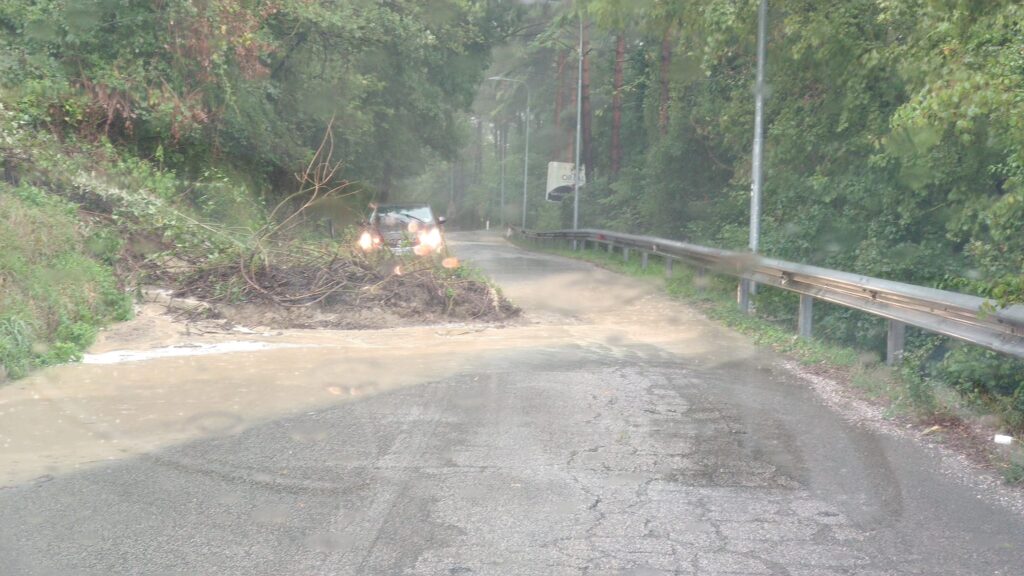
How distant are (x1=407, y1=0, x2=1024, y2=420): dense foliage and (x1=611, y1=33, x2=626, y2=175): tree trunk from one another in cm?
796

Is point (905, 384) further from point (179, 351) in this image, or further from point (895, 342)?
point (179, 351)

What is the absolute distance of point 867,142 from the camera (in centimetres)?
1602

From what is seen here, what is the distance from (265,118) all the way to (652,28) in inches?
353

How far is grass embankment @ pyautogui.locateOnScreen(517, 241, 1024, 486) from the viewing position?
7132 millimetres

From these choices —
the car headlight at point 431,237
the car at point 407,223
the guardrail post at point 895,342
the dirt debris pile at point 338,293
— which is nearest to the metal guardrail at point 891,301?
the guardrail post at point 895,342

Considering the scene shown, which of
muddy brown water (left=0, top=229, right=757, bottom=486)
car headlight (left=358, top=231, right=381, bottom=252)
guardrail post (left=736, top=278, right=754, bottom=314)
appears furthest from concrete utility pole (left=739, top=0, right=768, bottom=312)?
car headlight (left=358, top=231, right=381, bottom=252)

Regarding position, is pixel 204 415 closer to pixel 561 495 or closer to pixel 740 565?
pixel 561 495

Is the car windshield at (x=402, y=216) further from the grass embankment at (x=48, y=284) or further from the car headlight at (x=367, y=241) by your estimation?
the grass embankment at (x=48, y=284)

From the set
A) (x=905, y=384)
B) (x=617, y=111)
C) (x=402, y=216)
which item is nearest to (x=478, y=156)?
(x=617, y=111)

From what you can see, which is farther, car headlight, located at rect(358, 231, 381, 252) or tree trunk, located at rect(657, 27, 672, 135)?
tree trunk, located at rect(657, 27, 672, 135)

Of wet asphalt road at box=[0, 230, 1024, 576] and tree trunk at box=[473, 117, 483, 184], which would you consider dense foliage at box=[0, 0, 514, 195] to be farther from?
tree trunk at box=[473, 117, 483, 184]

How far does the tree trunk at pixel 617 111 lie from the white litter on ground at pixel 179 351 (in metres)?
28.9

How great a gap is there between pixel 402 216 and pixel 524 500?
16416mm

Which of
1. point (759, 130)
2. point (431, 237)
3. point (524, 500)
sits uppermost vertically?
point (759, 130)
